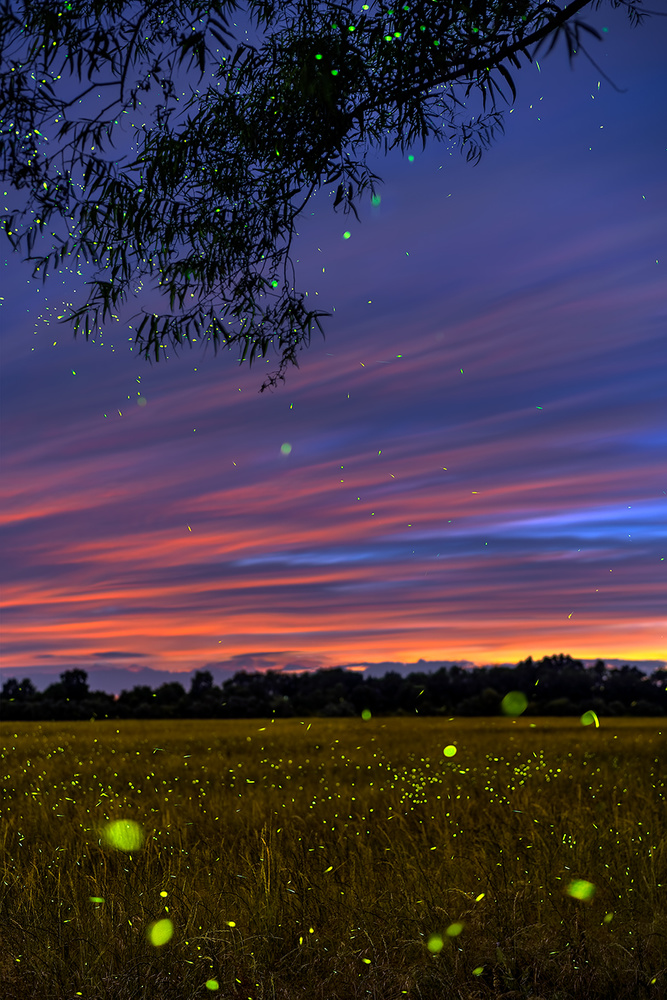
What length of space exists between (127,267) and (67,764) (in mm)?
9705

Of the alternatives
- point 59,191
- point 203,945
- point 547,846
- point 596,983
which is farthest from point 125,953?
point 59,191

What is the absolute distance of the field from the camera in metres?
4.61

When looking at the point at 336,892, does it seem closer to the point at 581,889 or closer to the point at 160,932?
the point at 160,932

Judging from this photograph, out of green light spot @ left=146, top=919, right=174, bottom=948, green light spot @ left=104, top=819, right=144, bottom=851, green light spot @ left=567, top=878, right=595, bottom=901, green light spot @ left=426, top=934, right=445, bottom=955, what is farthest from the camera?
green light spot @ left=104, top=819, right=144, bottom=851

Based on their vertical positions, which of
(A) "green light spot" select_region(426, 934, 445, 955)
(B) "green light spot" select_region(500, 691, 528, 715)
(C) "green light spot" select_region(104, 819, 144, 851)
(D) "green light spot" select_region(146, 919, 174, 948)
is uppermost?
Answer: (A) "green light spot" select_region(426, 934, 445, 955)

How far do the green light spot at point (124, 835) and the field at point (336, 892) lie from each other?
39 millimetres

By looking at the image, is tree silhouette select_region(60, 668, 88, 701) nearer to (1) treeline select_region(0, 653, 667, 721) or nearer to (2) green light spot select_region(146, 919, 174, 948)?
(1) treeline select_region(0, 653, 667, 721)

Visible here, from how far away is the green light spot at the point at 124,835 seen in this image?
7301mm

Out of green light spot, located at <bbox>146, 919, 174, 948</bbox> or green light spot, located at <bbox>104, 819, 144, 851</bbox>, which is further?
green light spot, located at <bbox>104, 819, 144, 851</bbox>

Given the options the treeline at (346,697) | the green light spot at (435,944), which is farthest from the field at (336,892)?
the treeline at (346,697)

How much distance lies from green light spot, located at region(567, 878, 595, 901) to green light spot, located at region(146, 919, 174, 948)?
2919mm

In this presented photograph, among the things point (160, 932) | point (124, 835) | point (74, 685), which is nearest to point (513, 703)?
point (74, 685)

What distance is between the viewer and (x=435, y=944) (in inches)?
191

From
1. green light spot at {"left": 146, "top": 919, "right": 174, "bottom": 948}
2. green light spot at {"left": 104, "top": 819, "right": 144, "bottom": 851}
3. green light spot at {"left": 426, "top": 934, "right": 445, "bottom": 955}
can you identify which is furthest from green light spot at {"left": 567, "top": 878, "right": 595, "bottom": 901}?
green light spot at {"left": 104, "top": 819, "right": 144, "bottom": 851}
